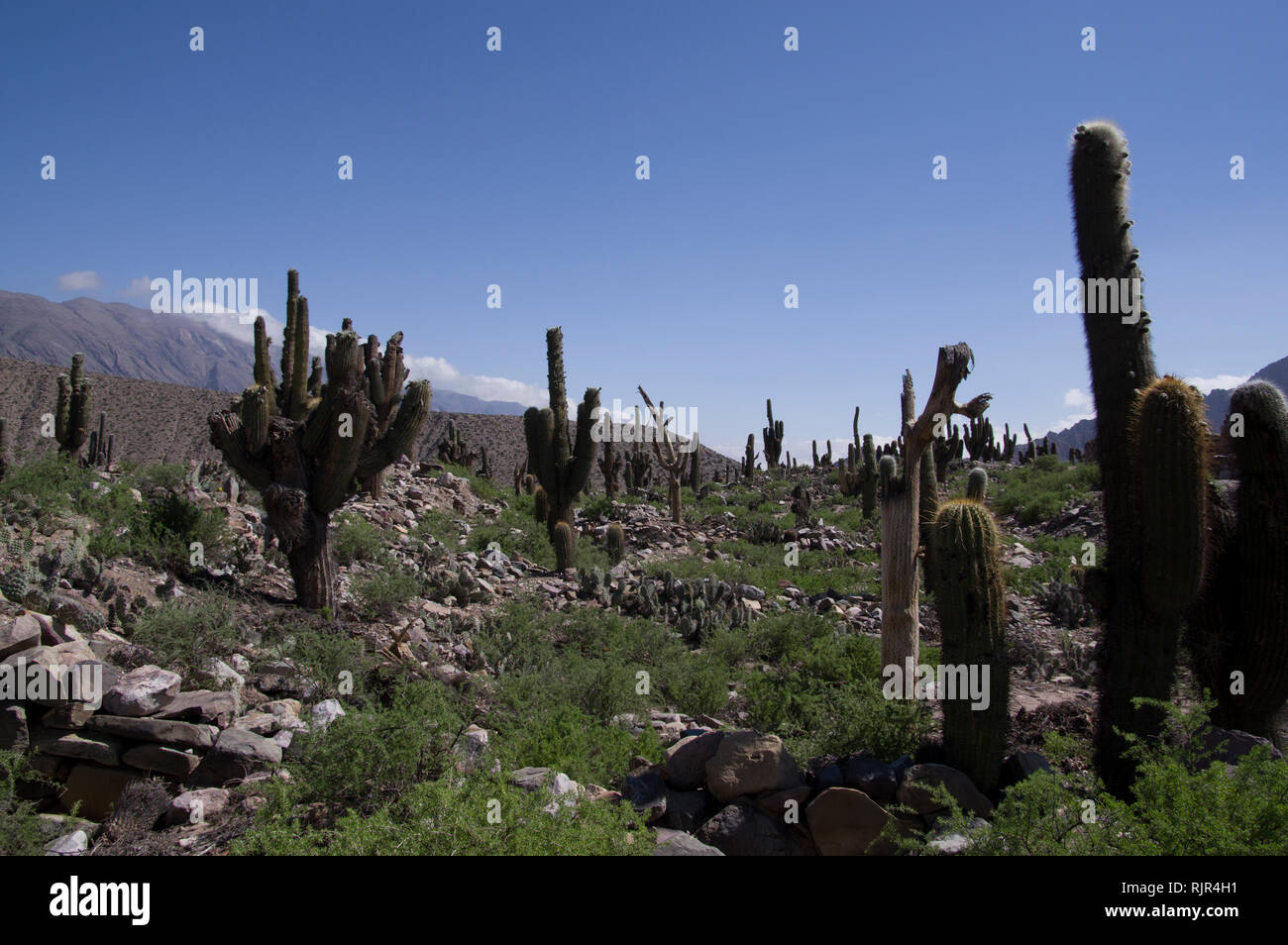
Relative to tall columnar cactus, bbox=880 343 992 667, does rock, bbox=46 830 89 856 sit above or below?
below

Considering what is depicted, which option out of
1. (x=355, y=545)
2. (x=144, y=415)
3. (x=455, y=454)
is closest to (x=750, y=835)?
(x=355, y=545)

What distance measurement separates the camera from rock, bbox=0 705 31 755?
4.94m

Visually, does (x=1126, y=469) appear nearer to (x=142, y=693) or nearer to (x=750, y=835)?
(x=750, y=835)

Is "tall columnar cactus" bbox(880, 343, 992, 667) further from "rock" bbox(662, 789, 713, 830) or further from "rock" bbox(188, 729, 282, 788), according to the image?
"rock" bbox(188, 729, 282, 788)

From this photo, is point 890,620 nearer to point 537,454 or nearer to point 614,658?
point 614,658

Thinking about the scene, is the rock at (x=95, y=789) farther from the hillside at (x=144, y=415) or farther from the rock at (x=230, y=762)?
the hillside at (x=144, y=415)

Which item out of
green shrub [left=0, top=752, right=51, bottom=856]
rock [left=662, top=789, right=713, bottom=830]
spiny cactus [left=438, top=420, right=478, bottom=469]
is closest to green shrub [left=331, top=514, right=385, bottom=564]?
green shrub [left=0, top=752, right=51, bottom=856]

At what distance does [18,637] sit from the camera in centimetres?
529

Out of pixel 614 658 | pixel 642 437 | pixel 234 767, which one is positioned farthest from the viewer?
pixel 642 437

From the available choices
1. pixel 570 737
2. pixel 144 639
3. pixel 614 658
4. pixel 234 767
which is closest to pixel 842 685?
pixel 614 658

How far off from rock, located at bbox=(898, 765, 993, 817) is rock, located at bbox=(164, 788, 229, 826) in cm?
423

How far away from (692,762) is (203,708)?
348 centimetres

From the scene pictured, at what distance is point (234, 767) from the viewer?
5.03 meters

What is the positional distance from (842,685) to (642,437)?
641 inches
